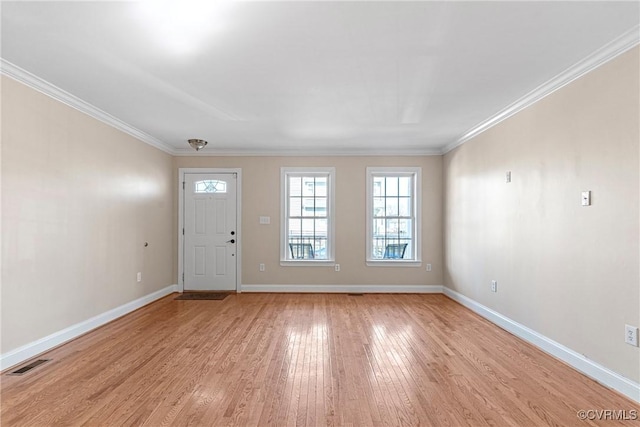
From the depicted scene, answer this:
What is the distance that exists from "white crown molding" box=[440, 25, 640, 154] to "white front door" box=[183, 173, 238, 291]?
4.22 meters

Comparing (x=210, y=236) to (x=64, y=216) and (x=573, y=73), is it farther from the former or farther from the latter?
(x=573, y=73)

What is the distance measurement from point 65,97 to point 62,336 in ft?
7.89

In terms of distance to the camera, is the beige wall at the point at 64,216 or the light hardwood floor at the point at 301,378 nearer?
the light hardwood floor at the point at 301,378

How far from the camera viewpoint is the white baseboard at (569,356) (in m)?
2.52

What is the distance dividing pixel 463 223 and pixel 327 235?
226 centimetres

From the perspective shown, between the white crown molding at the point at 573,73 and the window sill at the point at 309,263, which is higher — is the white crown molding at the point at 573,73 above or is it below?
above

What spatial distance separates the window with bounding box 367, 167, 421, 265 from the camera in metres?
6.35

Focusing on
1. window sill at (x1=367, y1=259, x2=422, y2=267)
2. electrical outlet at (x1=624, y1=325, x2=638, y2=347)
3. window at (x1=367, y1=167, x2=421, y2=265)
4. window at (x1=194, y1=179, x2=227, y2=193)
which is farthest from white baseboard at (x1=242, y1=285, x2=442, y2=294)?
electrical outlet at (x1=624, y1=325, x2=638, y2=347)

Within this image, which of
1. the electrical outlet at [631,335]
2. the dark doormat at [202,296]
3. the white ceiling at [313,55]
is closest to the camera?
the white ceiling at [313,55]

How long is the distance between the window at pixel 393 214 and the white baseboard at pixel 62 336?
3838 millimetres

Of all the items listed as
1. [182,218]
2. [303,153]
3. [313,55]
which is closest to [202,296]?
[182,218]

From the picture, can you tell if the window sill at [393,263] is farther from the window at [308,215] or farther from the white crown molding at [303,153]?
the white crown molding at [303,153]

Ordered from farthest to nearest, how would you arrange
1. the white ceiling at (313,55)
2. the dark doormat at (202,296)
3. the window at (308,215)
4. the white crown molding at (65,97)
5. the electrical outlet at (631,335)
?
the window at (308,215), the dark doormat at (202,296), the white crown molding at (65,97), the electrical outlet at (631,335), the white ceiling at (313,55)

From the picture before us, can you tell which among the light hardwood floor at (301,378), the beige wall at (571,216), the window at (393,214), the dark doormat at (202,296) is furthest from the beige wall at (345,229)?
the light hardwood floor at (301,378)
